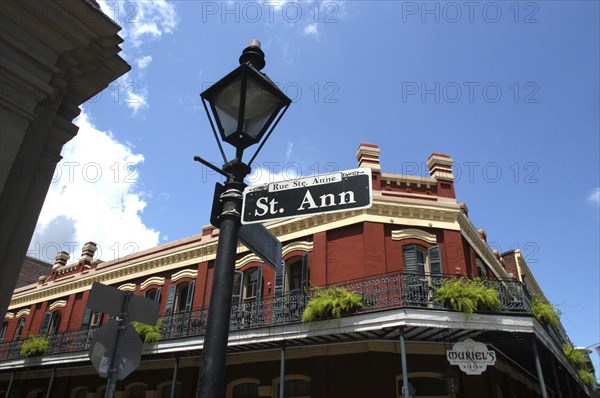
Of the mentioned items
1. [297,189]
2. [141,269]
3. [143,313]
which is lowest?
[143,313]

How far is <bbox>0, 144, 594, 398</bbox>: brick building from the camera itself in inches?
435

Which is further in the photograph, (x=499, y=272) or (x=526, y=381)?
(x=499, y=272)

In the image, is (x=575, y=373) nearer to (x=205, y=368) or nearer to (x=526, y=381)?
(x=526, y=381)

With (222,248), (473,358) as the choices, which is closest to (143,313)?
(222,248)

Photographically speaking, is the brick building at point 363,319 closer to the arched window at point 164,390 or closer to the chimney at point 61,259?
the arched window at point 164,390

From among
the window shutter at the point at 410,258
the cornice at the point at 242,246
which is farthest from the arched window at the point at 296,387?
the window shutter at the point at 410,258

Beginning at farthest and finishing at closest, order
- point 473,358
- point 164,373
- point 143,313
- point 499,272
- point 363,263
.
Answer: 1. point 499,272
2. point 164,373
3. point 363,263
4. point 473,358
5. point 143,313

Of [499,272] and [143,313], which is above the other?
[499,272]

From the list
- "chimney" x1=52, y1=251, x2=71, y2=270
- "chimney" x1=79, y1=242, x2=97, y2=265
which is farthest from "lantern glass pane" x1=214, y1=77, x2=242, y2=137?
"chimney" x1=52, y1=251, x2=71, y2=270

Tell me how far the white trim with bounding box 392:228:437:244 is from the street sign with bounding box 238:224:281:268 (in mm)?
10558

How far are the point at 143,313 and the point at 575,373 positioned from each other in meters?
18.0

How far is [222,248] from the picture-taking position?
319cm

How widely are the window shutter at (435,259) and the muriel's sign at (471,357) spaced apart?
321cm

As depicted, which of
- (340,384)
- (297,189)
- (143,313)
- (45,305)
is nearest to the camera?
(297,189)
